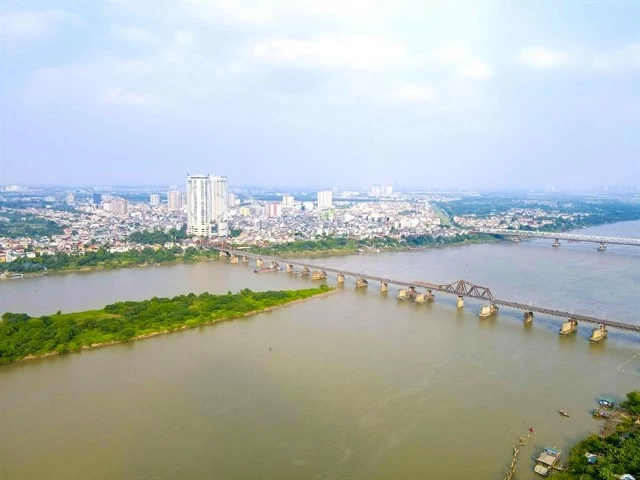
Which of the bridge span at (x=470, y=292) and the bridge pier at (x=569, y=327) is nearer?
the bridge span at (x=470, y=292)

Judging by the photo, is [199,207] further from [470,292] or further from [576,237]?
[576,237]

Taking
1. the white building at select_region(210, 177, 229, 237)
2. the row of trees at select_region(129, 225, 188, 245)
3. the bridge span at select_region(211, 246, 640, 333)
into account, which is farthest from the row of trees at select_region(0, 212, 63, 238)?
the bridge span at select_region(211, 246, 640, 333)

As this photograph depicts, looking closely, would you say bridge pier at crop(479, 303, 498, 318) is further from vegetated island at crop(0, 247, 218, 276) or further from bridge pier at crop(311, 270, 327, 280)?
vegetated island at crop(0, 247, 218, 276)

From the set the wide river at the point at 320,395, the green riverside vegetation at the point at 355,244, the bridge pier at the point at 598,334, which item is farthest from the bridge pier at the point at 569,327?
the green riverside vegetation at the point at 355,244

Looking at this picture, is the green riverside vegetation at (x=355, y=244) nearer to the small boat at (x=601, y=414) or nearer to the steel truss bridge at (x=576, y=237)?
the steel truss bridge at (x=576, y=237)

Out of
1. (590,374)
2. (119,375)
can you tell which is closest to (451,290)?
(590,374)

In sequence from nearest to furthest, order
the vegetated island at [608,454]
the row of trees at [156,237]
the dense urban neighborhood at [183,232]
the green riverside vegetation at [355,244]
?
the vegetated island at [608,454] → the dense urban neighborhood at [183,232] → the green riverside vegetation at [355,244] → the row of trees at [156,237]

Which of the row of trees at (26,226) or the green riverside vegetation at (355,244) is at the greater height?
the row of trees at (26,226)
